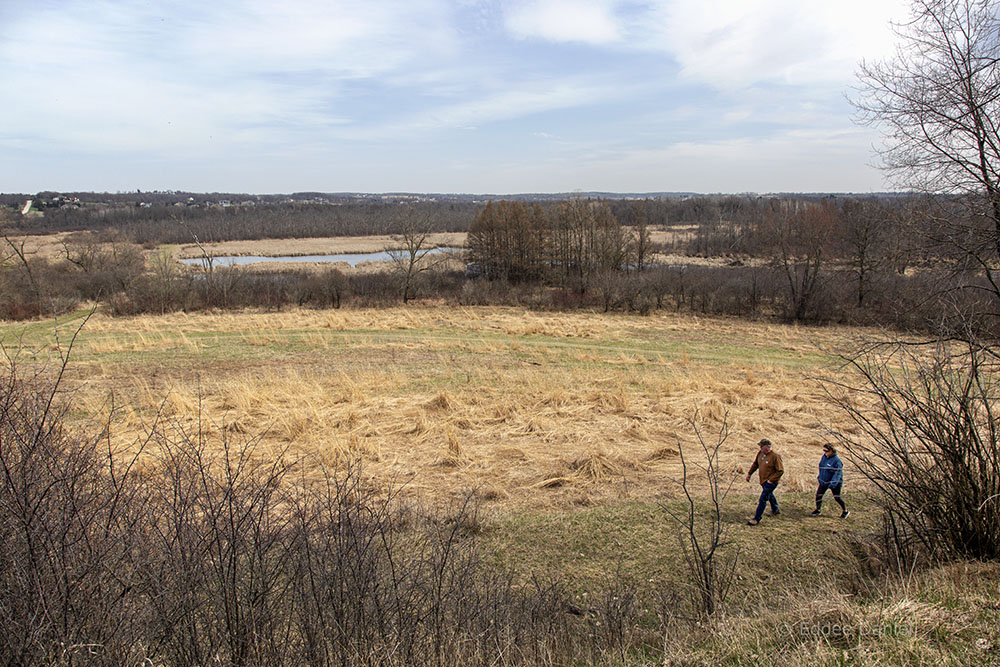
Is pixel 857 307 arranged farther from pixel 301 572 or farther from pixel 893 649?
pixel 301 572

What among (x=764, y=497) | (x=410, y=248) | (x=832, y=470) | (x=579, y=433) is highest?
(x=410, y=248)

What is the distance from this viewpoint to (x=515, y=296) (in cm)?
3888

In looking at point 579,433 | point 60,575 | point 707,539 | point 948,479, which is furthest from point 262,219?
point 948,479

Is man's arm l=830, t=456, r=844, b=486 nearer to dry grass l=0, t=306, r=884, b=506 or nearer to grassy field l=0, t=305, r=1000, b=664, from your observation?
grassy field l=0, t=305, r=1000, b=664

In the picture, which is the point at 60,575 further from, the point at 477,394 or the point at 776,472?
the point at 477,394

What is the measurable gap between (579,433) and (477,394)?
381 cm

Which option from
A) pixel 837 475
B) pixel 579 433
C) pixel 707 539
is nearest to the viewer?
pixel 707 539

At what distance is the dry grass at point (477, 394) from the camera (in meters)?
10.6

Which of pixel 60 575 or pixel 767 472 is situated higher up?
pixel 60 575

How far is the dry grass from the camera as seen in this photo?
10625mm

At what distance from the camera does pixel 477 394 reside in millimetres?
15125

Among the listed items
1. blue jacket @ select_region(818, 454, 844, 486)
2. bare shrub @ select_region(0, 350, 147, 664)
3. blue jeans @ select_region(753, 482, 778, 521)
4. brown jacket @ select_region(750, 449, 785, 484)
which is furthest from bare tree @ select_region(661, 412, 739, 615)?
bare shrub @ select_region(0, 350, 147, 664)

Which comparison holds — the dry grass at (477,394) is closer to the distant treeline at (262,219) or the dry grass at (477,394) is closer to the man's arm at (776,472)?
the man's arm at (776,472)

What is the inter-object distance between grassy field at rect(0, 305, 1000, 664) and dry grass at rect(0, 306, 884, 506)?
0.07 m
